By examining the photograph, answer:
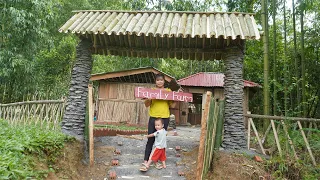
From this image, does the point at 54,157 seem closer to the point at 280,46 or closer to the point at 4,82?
the point at 4,82

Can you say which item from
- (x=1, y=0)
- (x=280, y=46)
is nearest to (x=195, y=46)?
(x=1, y=0)

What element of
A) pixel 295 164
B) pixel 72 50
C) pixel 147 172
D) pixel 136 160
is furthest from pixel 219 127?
pixel 72 50

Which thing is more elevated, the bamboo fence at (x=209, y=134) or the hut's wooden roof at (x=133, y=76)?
the hut's wooden roof at (x=133, y=76)

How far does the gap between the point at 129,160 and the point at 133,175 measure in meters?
0.78

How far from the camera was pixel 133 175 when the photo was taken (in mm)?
4730

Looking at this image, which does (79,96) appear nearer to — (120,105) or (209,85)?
(120,105)

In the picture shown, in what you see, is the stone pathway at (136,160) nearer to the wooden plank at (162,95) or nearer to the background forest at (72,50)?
the wooden plank at (162,95)

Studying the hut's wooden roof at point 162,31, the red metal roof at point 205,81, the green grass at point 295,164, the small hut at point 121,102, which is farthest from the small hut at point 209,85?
the green grass at point 295,164

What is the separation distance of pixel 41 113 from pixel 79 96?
0.98m

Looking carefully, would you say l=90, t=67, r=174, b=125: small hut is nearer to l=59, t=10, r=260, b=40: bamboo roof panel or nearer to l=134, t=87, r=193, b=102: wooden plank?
l=59, t=10, r=260, b=40: bamboo roof panel

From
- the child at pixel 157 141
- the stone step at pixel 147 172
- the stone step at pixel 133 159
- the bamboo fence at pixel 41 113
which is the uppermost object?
the bamboo fence at pixel 41 113

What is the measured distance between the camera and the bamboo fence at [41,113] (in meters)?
5.60

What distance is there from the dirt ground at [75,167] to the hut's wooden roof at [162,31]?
2.38 meters

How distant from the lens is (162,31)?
17.4ft
